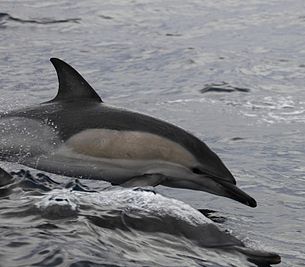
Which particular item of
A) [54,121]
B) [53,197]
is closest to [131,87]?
[54,121]

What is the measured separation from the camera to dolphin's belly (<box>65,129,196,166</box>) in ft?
30.0

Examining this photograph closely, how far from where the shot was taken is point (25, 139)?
9359mm

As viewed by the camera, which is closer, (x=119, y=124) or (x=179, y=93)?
(x=119, y=124)

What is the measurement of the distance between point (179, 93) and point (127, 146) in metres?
5.70

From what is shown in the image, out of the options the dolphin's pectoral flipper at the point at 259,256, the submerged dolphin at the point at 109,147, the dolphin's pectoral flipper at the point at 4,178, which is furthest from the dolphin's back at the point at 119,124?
the dolphin's pectoral flipper at the point at 259,256

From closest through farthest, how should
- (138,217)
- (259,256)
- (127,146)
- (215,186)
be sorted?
1. (259,256)
2. (138,217)
3. (215,186)
4. (127,146)

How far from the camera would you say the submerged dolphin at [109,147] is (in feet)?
30.0

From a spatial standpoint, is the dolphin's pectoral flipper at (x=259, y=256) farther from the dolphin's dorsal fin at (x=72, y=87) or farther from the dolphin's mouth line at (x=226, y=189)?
the dolphin's dorsal fin at (x=72, y=87)

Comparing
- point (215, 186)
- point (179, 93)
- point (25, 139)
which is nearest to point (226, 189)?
point (215, 186)

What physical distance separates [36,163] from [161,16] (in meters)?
13.3

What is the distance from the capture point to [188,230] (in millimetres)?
6844

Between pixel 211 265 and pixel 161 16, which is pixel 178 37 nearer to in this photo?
pixel 161 16

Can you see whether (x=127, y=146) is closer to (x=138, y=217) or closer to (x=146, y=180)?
(x=146, y=180)

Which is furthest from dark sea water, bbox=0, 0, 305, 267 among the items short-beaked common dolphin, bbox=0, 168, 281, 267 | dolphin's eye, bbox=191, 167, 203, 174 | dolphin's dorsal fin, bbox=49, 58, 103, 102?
dolphin's dorsal fin, bbox=49, 58, 103, 102
